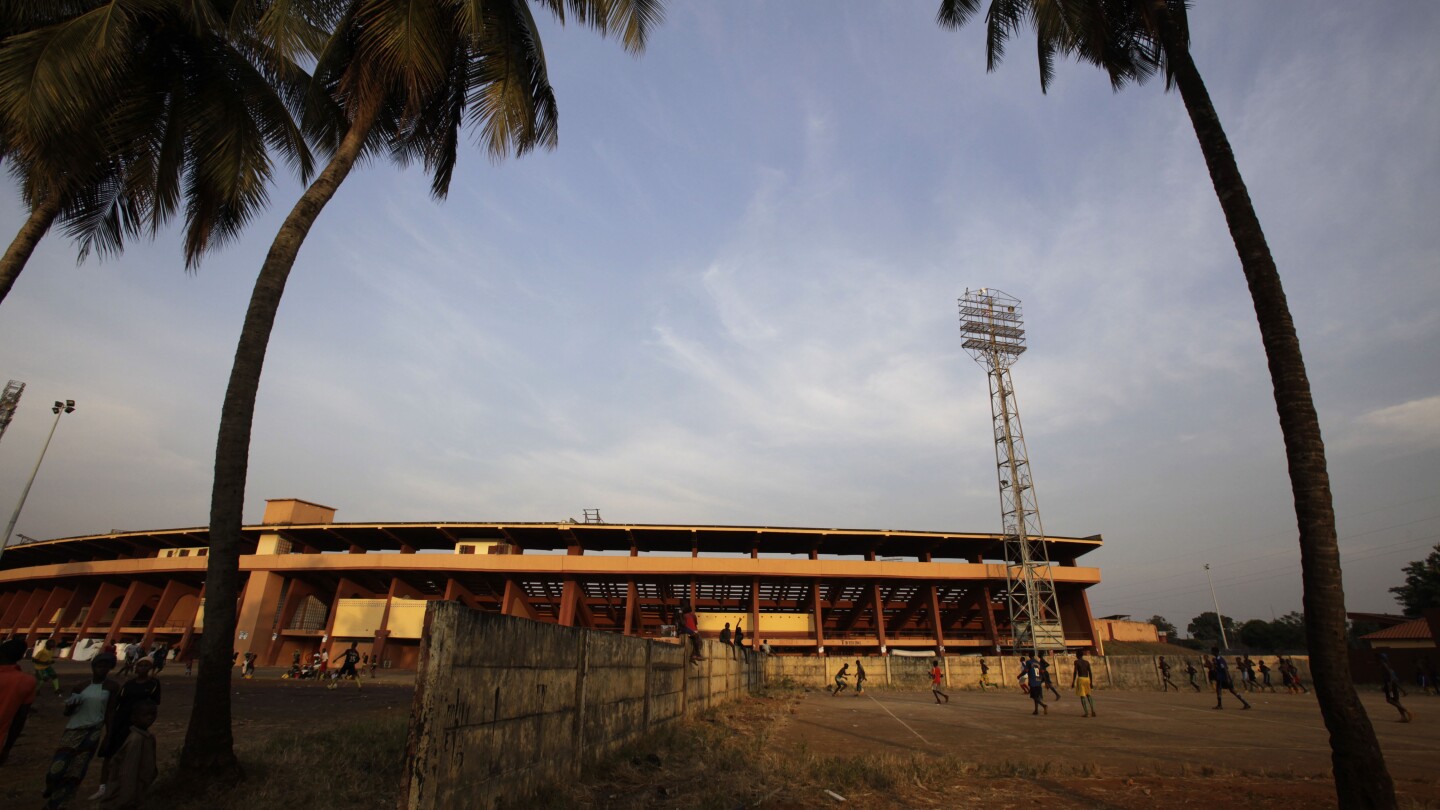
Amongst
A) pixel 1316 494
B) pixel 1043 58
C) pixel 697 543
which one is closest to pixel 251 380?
pixel 1316 494

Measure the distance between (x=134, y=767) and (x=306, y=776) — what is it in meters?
1.72

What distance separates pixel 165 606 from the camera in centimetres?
5169

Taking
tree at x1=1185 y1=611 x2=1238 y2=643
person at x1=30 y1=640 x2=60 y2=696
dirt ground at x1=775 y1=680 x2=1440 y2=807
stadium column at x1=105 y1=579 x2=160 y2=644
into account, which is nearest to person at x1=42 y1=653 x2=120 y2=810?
dirt ground at x1=775 y1=680 x2=1440 y2=807

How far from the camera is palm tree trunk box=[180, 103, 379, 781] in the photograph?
7125 millimetres

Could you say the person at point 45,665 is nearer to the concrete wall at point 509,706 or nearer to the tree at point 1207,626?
the concrete wall at point 509,706

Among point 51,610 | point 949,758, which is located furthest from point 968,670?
point 51,610

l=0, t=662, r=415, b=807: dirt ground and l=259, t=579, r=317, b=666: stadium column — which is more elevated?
l=259, t=579, r=317, b=666: stadium column

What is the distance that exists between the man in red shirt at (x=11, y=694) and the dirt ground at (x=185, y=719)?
125 centimetres

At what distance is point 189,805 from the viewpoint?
6570mm

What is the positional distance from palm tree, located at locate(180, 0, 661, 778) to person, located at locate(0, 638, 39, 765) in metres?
1.35

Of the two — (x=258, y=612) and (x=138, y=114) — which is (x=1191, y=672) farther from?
(x=258, y=612)

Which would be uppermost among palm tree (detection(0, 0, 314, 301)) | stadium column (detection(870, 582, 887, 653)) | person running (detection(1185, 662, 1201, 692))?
palm tree (detection(0, 0, 314, 301))

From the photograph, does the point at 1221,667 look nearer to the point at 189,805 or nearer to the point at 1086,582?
the point at 189,805

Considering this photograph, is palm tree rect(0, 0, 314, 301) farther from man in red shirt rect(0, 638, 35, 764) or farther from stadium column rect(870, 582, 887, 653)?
stadium column rect(870, 582, 887, 653)
